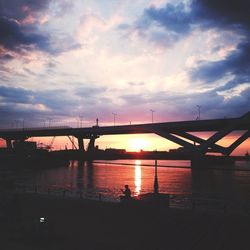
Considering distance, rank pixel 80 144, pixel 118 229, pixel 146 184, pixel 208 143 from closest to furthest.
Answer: pixel 118 229, pixel 146 184, pixel 208 143, pixel 80 144

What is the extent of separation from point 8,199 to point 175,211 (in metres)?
11.7

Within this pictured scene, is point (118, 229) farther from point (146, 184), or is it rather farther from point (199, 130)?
point (199, 130)

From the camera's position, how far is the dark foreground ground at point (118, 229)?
15789mm

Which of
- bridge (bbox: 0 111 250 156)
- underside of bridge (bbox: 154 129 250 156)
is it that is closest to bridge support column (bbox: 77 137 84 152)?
bridge (bbox: 0 111 250 156)

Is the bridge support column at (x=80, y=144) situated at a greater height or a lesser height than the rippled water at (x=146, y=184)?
greater

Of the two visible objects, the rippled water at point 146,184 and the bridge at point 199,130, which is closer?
the rippled water at point 146,184

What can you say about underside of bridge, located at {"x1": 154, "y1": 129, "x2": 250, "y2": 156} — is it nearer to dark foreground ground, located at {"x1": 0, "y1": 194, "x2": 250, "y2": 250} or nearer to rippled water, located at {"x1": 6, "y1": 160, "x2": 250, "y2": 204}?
rippled water, located at {"x1": 6, "y1": 160, "x2": 250, "y2": 204}

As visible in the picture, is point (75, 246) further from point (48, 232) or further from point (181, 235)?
point (181, 235)

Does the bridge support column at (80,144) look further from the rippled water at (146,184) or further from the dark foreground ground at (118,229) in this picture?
the dark foreground ground at (118,229)

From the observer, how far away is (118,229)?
60.4 feet

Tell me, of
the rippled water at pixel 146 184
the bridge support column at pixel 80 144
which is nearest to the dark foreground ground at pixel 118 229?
the rippled water at pixel 146 184

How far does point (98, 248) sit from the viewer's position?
15312 mm

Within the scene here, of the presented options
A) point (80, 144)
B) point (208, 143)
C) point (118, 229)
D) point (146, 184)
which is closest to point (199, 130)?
point (208, 143)

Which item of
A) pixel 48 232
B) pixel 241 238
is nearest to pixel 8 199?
pixel 48 232
